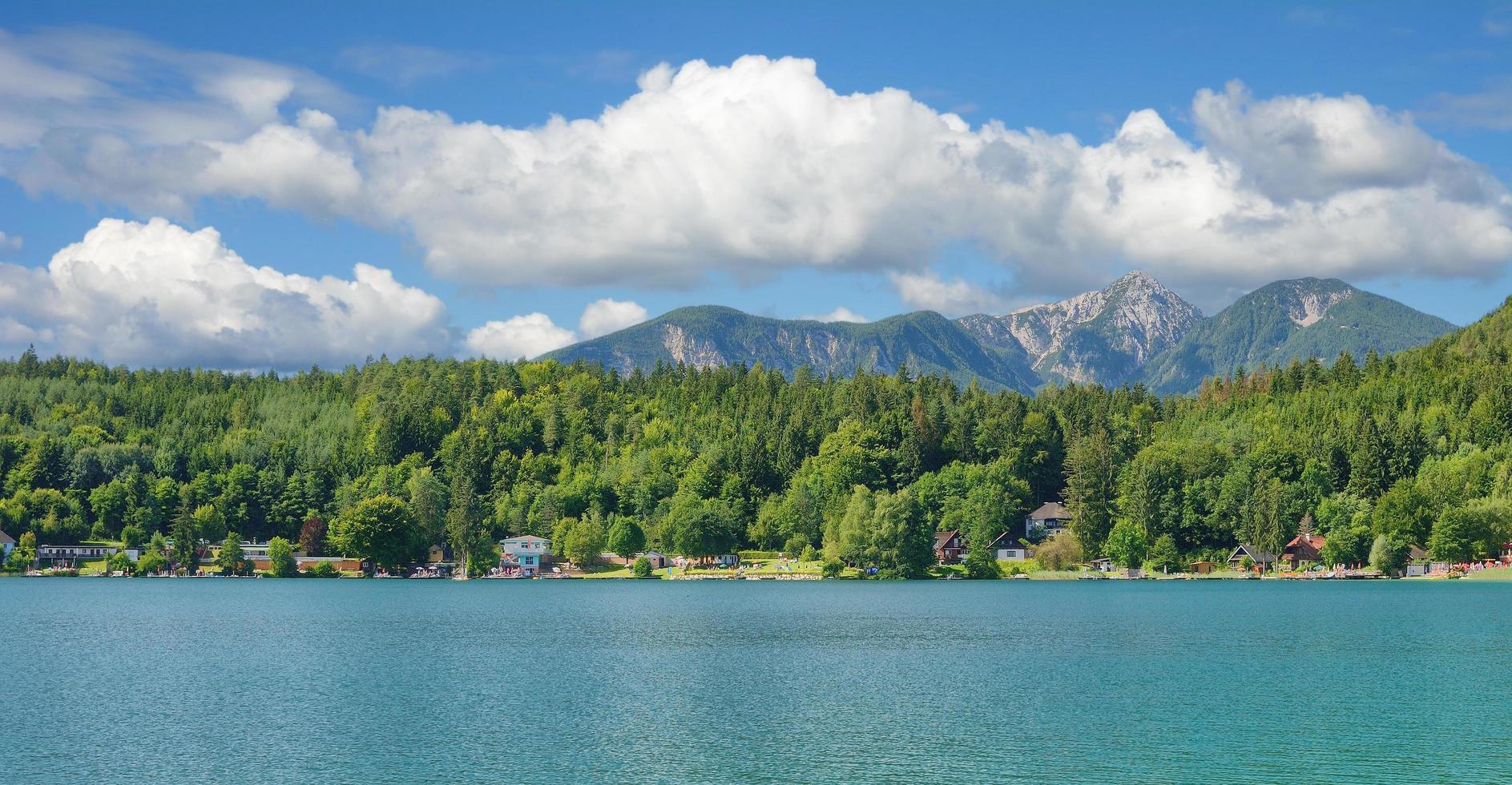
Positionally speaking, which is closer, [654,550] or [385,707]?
[385,707]

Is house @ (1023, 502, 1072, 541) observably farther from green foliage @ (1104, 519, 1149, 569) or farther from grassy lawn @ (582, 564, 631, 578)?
grassy lawn @ (582, 564, 631, 578)

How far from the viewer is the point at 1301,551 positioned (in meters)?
138

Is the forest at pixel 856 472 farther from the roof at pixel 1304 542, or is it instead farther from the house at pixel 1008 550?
the house at pixel 1008 550

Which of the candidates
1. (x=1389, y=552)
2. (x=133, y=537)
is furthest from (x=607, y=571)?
(x=1389, y=552)

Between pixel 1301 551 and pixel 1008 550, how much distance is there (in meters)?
31.4

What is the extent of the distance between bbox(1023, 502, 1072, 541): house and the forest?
1434 mm

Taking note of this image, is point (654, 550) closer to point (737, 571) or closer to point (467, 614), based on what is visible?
point (737, 571)

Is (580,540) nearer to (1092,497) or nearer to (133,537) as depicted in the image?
(1092,497)

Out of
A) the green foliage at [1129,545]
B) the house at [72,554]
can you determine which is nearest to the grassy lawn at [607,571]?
the green foliage at [1129,545]

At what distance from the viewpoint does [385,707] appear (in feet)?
140

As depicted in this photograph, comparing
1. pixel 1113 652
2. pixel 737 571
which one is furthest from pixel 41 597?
pixel 1113 652

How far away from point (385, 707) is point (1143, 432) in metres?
152

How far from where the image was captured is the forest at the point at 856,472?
136 meters

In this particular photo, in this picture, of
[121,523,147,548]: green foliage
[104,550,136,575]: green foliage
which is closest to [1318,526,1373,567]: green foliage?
[104,550,136,575]: green foliage
